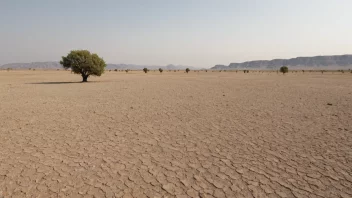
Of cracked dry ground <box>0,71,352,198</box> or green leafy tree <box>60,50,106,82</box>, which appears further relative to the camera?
green leafy tree <box>60,50,106,82</box>

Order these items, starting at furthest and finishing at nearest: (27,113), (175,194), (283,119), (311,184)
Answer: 1. (27,113)
2. (283,119)
3. (311,184)
4. (175,194)

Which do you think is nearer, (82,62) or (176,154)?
(176,154)

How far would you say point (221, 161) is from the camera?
20.8ft

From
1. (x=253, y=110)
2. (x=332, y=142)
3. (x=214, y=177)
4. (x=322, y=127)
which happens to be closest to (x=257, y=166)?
(x=214, y=177)

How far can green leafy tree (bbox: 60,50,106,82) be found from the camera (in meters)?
32.2

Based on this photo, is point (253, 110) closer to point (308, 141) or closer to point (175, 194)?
point (308, 141)

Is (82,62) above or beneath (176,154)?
above

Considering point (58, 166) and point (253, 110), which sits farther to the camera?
point (253, 110)

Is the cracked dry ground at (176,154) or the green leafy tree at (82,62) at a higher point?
the green leafy tree at (82,62)

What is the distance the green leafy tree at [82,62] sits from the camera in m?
32.2

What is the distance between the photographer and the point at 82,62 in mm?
32094

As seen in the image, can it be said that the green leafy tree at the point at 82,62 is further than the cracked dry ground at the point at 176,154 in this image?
Yes

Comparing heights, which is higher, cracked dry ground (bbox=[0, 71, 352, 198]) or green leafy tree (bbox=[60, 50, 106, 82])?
green leafy tree (bbox=[60, 50, 106, 82])

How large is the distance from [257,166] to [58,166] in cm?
503
